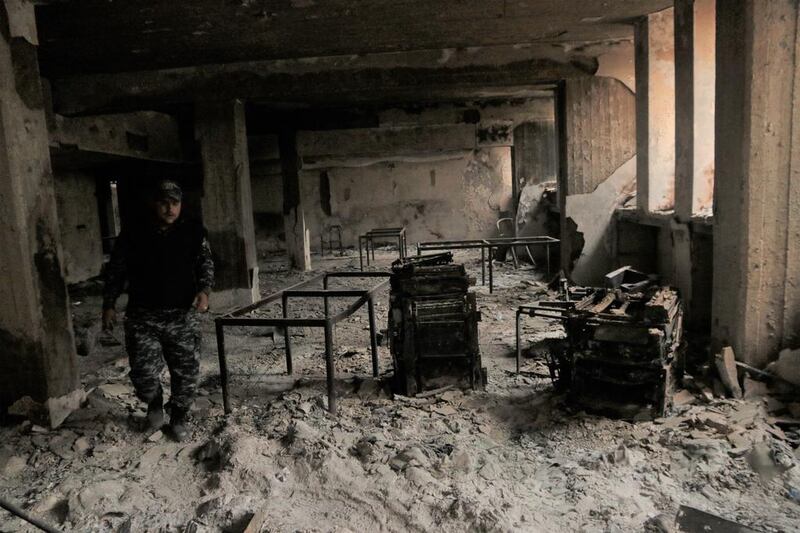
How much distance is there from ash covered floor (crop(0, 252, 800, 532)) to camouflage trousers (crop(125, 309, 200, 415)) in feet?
0.95

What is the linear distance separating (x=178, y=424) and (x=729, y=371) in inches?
148

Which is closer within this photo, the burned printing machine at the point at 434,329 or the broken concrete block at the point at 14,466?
the broken concrete block at the point at 14,466

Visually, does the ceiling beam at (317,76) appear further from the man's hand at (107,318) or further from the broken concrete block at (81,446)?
the broken concrete block at (81,446)

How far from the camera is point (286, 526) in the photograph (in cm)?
251

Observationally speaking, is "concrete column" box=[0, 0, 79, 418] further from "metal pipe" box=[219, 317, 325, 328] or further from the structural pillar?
the structural pillar

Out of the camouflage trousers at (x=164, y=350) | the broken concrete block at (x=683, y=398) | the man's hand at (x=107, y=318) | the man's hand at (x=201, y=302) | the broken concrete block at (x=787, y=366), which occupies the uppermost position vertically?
the man's hand at (x=201, y=302)

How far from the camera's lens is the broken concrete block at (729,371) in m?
3.67

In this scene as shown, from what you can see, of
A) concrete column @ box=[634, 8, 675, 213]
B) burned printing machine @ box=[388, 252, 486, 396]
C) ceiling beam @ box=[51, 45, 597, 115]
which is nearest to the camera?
burned printing machine @ box=[388, 252, 486, 396]

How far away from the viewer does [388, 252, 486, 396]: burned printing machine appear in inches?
153

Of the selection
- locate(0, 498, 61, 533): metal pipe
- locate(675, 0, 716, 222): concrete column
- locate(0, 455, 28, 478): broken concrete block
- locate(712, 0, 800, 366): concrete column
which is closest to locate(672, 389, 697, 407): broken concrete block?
locate(712, 0, 800, 366): concrete column

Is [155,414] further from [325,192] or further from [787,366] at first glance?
[325,192]

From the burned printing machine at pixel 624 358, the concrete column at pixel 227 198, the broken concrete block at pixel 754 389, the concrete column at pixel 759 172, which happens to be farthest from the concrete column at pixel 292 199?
the broken concrete block at pixel 754 389

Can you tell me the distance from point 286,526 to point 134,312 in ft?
5.51

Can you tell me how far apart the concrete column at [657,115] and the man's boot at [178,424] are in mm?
5454
